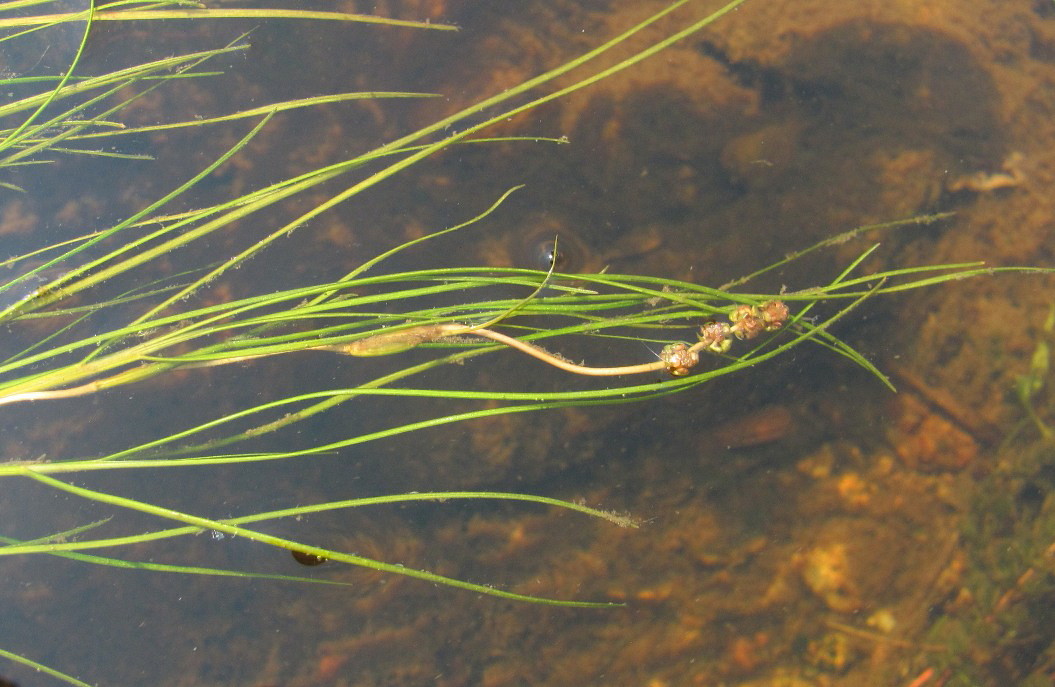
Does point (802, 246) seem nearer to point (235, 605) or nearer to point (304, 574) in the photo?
point (304, 574)

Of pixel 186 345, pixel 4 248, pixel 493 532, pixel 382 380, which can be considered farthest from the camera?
pixel 4 248

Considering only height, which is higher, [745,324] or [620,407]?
[745,324]

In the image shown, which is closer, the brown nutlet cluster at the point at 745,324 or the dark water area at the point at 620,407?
the brown nutlet cluster at the point at 745,324

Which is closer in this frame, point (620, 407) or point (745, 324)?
point (745, 324)

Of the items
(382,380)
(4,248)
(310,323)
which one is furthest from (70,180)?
(382,380)

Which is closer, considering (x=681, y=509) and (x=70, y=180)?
(x=681, y=509)

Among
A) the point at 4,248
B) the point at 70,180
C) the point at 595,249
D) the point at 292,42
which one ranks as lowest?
the point at 595,249

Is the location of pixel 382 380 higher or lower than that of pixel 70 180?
lower

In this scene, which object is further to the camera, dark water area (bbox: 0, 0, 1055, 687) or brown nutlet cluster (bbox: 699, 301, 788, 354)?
dark water area (bbox: 0, 0, 1055, 687)
